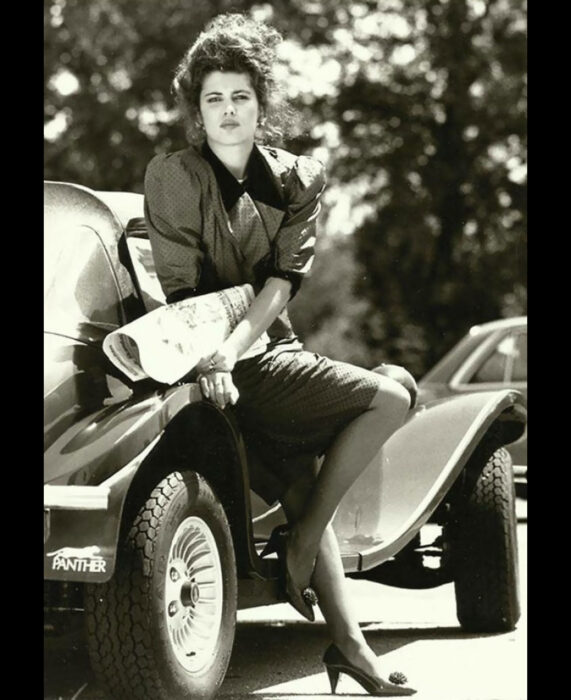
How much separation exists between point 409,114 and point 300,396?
1744 centimetres

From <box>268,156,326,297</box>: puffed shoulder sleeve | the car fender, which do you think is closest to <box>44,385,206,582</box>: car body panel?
<box>268,156,326,297</box>: puffed shoulder sleeve

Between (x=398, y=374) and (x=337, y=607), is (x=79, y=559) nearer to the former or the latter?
(x=337, y=607)

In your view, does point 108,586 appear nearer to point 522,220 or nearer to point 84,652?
point 84,652

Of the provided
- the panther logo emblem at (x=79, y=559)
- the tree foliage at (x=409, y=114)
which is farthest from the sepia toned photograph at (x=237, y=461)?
the tree foliage at (x=409, y=114)

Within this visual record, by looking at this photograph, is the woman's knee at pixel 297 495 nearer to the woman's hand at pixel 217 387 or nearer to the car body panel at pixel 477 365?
the woman's hand at pixel 217 387

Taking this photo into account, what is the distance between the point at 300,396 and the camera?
4.26m

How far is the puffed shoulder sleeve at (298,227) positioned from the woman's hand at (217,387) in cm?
46

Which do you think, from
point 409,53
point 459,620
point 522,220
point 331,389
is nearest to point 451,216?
point 522,220

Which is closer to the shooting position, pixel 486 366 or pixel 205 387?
pixel 205 387

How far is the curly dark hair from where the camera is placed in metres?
4.33

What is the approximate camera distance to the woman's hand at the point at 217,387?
401cm

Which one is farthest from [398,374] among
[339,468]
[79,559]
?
[79,559]

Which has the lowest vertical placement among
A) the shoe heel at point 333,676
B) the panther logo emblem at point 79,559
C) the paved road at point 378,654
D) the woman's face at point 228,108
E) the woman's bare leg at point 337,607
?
the paved road at point 378,654

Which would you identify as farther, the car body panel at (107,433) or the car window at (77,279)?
the car window at (77,279)
